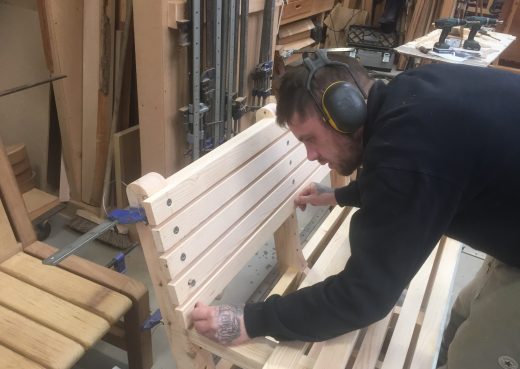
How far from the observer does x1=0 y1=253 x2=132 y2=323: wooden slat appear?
1237 millimetres


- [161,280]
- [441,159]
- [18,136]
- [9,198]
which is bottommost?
[18,136]

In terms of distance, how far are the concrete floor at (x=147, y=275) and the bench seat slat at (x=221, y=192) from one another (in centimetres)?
81

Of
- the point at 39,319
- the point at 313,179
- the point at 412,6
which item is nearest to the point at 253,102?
the point at 313,179

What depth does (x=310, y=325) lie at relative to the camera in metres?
0.89

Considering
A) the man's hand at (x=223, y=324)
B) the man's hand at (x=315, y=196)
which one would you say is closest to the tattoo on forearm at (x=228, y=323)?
the man's hand at (x=223, y=324)

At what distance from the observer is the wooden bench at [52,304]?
3.62 feet

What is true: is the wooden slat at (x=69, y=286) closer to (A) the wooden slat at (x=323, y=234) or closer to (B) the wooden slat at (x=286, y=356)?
(B) the wooden slat at (x=286, y=356)

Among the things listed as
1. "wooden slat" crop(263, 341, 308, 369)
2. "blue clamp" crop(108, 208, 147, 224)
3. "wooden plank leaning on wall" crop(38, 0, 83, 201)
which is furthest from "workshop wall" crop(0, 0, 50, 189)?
"wooden slat" crop(263, 341, 308, 369)

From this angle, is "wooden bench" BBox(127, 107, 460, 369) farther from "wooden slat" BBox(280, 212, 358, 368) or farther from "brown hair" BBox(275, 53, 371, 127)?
"brown hair" BBox(275, 53, 371, 127)

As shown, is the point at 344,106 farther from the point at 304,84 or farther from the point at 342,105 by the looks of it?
the point at 304,84

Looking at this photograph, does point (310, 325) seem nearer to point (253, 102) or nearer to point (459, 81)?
point (459, 81)

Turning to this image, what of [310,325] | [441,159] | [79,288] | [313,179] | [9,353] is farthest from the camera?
[313,179]

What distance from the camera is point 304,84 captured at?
0.90 meters

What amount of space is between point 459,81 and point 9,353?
1.20 m
